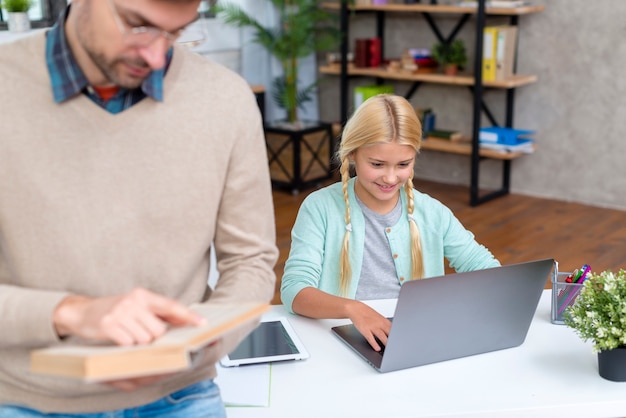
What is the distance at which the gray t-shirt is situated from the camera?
2086 mm

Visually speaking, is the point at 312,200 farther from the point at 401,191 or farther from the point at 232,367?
the point at 232,367

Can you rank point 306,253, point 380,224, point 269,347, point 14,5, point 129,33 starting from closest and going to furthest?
point 129,33, point 269,347, point 306,253, point 380,224, point 14,5

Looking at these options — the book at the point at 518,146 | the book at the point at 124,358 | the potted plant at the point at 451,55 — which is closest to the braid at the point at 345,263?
the book at the point at 124,358

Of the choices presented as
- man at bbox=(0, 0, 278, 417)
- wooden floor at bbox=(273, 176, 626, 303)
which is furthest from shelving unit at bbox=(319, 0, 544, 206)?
man at bbox=(0, 0, 278, 417)

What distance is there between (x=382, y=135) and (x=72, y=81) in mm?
1085

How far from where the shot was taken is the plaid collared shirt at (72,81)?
1.09 meters

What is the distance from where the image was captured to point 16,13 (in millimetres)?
4223

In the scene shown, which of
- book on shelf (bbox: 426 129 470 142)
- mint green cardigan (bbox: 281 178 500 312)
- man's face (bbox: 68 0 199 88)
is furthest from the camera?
book on shelf (bbox: 426 129 470 142)

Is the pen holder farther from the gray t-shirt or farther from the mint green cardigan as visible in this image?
the gray t-shirt

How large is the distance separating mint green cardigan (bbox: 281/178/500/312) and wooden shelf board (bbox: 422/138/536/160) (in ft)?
9.31

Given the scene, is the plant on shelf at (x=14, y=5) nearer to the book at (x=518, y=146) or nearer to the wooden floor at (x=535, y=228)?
the wooden floor at (x=535, y=228)

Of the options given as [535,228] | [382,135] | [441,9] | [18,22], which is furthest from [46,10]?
[382,135]

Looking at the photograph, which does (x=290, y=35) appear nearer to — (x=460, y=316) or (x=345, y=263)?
(x=345, y=263)

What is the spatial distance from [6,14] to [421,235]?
310cm
